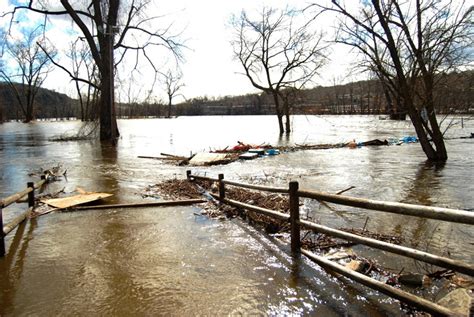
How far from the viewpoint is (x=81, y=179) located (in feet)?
36.6

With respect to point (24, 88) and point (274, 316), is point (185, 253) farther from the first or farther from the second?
point (24, 88)

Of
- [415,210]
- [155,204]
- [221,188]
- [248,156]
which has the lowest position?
[155,204]

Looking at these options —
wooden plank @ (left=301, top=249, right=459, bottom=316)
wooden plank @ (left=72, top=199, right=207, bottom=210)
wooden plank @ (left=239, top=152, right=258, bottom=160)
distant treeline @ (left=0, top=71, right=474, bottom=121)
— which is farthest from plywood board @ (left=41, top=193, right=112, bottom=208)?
distant treeline @ (left=0, top=71, right=474, bottom=121)

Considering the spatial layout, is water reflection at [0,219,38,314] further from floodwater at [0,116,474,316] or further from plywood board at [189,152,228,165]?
plywood board at [189,152,228,165]

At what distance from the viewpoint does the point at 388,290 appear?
11.6 ft

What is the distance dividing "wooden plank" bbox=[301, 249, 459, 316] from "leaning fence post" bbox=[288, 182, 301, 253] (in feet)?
0.94

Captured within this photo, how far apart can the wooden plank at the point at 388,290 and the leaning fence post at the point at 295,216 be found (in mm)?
286

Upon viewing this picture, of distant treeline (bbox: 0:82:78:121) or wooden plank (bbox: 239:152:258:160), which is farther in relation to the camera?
distant treeline (bbox: 0:82:78:121)

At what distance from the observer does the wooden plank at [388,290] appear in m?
3.04

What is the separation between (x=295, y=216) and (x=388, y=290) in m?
1.61

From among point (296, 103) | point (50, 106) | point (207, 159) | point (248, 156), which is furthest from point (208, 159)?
point (50, 106)

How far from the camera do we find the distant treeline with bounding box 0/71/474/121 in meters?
14.2

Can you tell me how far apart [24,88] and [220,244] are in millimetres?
79636

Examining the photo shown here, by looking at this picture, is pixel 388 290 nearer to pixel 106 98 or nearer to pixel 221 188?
pixel 221 188
